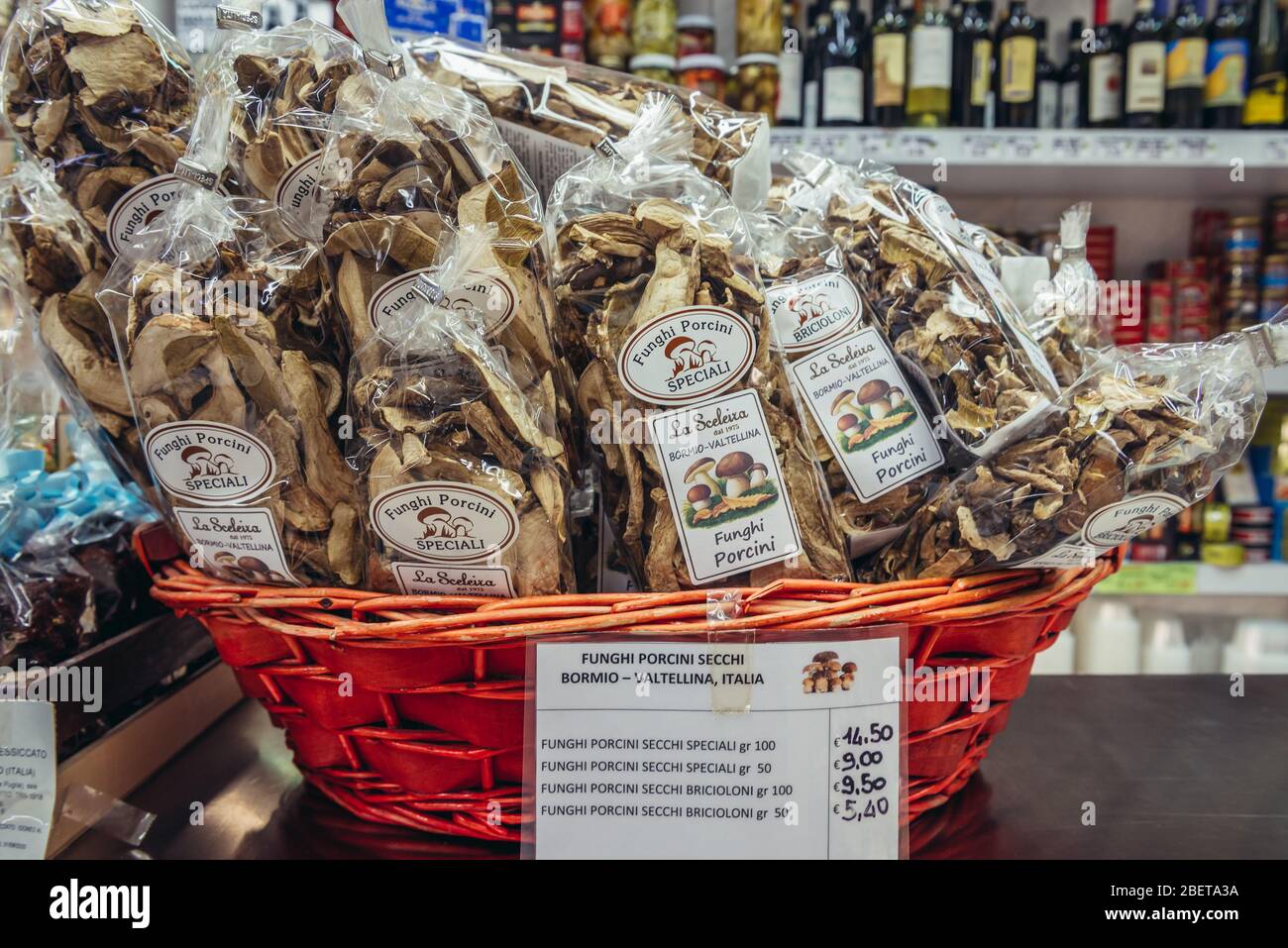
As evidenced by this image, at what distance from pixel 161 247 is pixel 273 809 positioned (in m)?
0.38

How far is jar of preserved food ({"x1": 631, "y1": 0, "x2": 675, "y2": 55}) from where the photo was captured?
1.73 meters

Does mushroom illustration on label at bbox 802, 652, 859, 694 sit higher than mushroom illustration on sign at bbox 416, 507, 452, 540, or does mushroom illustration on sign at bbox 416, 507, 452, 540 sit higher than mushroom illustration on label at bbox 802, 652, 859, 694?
mushroom illustration on sign at bbox 416, 507, 452, 540

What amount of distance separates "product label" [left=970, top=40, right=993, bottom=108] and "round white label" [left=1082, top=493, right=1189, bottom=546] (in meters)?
1.47

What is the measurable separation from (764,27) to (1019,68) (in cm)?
51

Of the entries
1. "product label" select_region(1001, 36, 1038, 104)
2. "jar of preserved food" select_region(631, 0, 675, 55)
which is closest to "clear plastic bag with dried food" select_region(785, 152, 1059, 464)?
"jar of preserved food" select_region(631, 0, 675, 55)

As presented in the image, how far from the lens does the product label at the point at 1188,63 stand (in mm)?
1695

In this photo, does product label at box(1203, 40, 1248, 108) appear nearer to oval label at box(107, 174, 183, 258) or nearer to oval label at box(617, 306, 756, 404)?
oval label at box(617, 306, 756, 404)

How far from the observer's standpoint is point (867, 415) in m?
0.63

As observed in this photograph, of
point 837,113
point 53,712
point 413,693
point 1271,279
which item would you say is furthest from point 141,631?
point 1271,279

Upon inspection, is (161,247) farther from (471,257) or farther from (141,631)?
(141,631)

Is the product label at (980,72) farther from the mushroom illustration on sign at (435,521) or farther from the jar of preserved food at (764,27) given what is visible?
the mushroom illustration on sign at (435,521)

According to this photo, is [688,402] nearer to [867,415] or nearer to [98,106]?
[867,415]

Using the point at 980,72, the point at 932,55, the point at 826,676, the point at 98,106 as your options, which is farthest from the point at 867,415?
the point at 980,72

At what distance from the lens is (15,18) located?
0.61m
